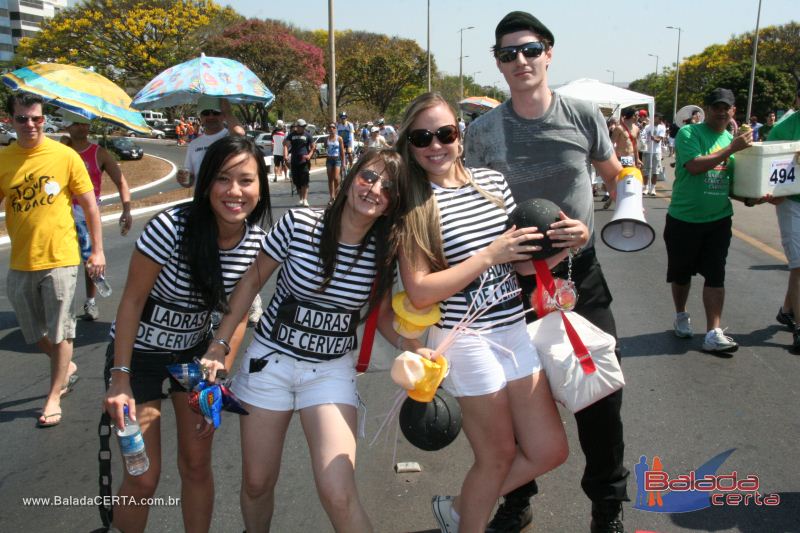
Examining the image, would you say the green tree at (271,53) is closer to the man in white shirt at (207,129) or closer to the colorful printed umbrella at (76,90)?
the man in white shirt at (207,129)

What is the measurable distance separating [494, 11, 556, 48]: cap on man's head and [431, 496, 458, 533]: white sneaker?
2.00 meters

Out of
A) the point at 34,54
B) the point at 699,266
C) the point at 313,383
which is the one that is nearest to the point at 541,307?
the point at 313,383

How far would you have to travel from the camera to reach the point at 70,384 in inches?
193

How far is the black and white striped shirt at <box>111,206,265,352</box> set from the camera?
8.63 feet

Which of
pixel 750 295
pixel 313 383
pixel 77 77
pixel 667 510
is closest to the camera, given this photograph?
pixel 313 383

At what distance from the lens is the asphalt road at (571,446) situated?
126 inches

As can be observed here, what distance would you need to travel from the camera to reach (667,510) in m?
3.21

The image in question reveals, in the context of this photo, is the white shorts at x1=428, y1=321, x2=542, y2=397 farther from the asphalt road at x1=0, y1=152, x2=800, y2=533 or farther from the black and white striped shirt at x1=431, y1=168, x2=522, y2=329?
the asphalt road at x1=0, y1=152, x2=800, y2=533

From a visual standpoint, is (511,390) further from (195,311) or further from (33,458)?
(33,458)

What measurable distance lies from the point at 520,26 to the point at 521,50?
11 cm

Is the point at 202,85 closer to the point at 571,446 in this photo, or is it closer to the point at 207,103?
the point at 207,103

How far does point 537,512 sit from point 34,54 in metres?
54.9

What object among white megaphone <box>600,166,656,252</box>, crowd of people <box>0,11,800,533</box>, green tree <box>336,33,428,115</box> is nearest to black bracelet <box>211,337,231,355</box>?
crowd of people <box>0,11,800,533</box>

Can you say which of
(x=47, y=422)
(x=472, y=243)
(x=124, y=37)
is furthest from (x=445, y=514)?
(x=124, y=37)
